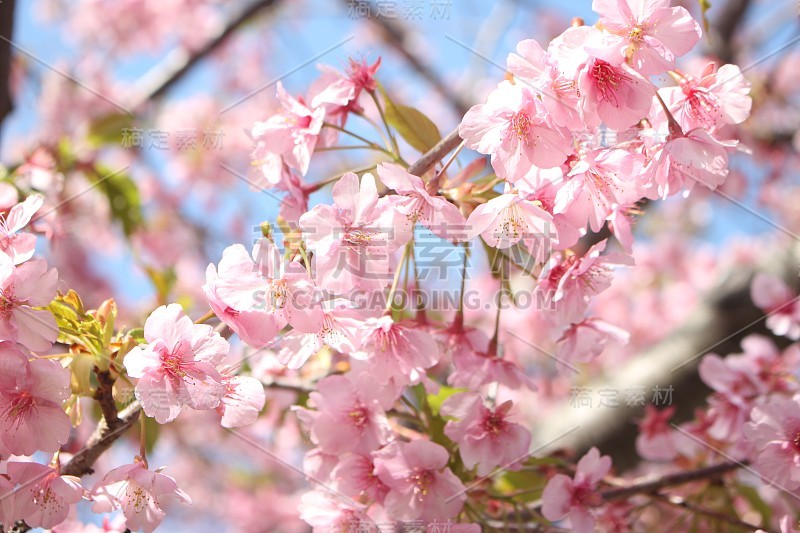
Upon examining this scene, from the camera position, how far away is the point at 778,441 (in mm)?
1292

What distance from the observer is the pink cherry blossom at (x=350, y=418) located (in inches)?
49.4

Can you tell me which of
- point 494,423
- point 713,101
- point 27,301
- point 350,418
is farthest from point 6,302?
point 713,101

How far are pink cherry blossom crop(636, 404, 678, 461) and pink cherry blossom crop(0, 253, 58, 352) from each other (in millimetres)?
1525

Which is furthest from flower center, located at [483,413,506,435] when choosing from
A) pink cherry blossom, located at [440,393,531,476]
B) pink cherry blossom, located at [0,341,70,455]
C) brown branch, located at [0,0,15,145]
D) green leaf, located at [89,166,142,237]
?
green leaf, located at [89,166,142,237]

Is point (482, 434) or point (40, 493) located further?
point (482, 434)

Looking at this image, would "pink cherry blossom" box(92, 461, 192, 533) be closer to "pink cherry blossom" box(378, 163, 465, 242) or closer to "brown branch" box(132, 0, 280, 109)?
"pink cherry blossom" box(378, 163, 465, 242)

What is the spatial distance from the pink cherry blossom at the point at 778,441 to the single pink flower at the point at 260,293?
88 cm

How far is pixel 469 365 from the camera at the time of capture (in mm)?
1350

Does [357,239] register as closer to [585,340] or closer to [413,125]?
[413,125]

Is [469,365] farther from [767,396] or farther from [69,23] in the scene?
[69,23]

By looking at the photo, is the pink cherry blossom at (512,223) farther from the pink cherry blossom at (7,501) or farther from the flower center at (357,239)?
the pink cherry blossom at (7,501)

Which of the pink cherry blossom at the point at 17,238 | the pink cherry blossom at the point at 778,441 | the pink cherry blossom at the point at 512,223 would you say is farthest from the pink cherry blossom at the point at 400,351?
the pink cherry blossom at the point at 778,441

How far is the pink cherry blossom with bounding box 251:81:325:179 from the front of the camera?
1.24 metres

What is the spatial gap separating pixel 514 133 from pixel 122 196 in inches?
72.7
